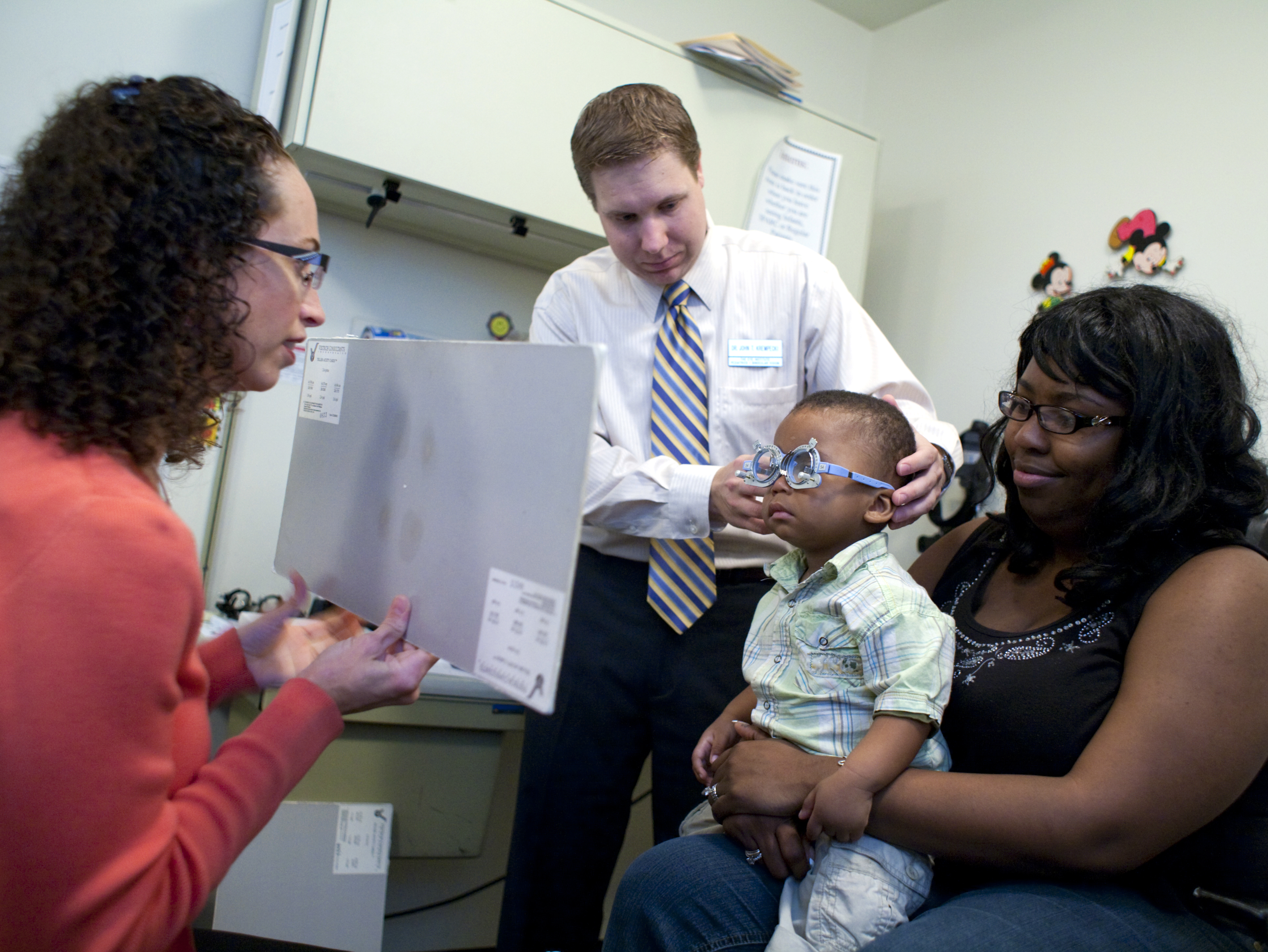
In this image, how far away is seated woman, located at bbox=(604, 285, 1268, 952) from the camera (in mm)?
999

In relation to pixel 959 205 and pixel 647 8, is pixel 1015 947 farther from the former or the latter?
pixel 647 8

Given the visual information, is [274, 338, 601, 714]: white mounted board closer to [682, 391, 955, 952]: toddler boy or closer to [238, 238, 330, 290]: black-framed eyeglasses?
[238, 238, 330, 290]: black-framed eyeglasses

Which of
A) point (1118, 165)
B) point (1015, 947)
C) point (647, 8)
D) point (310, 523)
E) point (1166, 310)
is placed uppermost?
point (647, 8)

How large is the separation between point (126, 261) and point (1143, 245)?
231 centimetres

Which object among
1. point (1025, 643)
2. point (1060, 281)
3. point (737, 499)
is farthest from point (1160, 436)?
point (1060, 281)

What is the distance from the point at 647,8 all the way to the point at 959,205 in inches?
44.7

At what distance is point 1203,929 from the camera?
104cm

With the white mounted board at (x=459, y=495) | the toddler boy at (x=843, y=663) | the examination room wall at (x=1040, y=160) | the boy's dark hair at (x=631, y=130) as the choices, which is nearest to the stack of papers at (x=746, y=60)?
→ the examination room wall at (x=1040, y=160)

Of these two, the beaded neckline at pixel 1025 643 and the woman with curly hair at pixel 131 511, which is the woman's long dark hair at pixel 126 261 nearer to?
the woman with curly hair at pixel 131 511

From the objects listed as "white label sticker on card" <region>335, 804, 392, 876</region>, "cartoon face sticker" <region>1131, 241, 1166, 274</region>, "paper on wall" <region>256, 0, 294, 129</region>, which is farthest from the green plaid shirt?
"paper on wall" <region>256, 0, 294, 129</region>

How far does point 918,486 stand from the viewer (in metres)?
1.38

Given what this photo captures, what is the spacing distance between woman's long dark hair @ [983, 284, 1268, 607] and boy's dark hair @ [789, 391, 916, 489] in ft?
0.81

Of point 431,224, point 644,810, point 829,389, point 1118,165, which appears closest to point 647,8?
point 431,224

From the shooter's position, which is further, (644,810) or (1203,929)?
(644,810)
